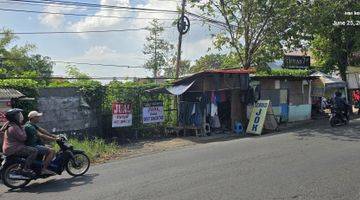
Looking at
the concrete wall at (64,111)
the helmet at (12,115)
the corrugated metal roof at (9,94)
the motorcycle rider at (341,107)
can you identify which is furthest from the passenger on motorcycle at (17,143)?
the motorcycle rider at (341,107)

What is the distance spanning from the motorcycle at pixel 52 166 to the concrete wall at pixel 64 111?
553 centimetres

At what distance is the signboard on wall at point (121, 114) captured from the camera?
17.8 meters

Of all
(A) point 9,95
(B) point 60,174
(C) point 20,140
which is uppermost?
(A) point 9,95

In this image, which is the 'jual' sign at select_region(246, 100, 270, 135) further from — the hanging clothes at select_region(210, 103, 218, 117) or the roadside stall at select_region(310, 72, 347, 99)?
the roadside stall at select_region(310, 72, 347, 99)

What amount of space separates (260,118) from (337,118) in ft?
13.1

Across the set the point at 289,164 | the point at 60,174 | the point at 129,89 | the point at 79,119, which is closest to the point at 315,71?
the point at 129,89

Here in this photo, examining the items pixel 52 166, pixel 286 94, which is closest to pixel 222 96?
pixel 286 94

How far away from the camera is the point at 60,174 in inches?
434

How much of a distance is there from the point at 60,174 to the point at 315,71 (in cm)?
2205

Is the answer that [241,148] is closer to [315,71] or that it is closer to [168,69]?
[315,71]

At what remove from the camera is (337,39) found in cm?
2916

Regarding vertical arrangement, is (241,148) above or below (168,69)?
below

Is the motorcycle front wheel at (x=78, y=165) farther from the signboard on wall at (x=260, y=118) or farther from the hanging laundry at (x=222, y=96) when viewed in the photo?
the hanging laundry at (x=222, y=96)

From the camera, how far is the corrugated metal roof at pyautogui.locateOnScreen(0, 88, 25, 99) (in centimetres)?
1430
